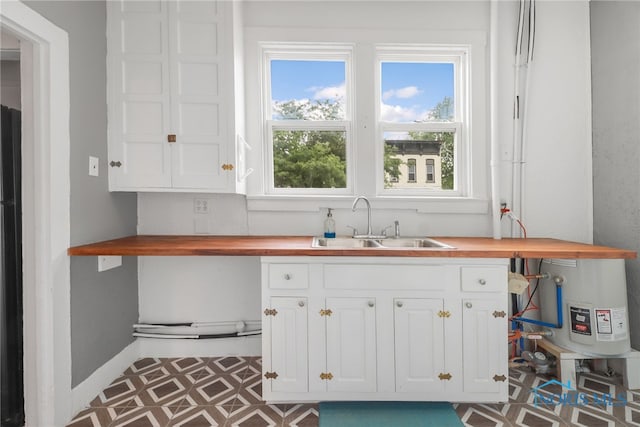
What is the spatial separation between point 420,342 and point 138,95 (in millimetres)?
2315

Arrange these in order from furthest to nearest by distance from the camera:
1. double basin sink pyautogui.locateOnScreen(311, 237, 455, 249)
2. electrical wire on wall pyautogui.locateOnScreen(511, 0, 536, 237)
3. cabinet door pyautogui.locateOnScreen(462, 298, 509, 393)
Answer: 1. electrical wire on wall pyautogui.locateOnScreen(511, 0, 536, 237)
2. double basin sink pyautogui.locateOnScreen(311, 237, 455, 249)
3. cabinet door pyautogui.locateOnScreen(462, 298, 509, 393)

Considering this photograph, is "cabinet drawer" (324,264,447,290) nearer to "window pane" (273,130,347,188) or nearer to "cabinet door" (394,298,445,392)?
"cabinet door" (394,298,445,392)

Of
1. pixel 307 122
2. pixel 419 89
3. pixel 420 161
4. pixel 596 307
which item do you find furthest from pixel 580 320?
pixel 307 122

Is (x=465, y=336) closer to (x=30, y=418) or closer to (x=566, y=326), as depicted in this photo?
(x=566, y=326)

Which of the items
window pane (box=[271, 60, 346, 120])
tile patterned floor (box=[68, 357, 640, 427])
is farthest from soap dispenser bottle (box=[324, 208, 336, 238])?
tile patterned floor (box=[68, 357, 640, 427])

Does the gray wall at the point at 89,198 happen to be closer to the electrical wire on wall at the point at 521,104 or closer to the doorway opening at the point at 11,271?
the doorway opening at the point at 11,271

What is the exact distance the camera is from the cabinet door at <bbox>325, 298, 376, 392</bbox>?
184 centimetres

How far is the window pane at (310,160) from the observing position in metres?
2.65

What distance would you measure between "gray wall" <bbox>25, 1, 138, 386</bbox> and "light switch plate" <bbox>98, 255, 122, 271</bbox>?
4 centimetres

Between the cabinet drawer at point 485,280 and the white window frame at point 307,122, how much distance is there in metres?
1.12

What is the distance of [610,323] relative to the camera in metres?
1.96

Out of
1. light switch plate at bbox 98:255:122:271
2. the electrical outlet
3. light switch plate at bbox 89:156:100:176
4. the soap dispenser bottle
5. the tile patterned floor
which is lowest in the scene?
the tile patterned floor

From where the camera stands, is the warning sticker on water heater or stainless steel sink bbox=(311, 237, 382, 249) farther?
stainless steel sink bbox=(311, 237, 382, 249)

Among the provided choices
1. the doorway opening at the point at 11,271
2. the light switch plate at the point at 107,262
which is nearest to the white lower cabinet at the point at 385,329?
the light switch plate at the point at 107,262
